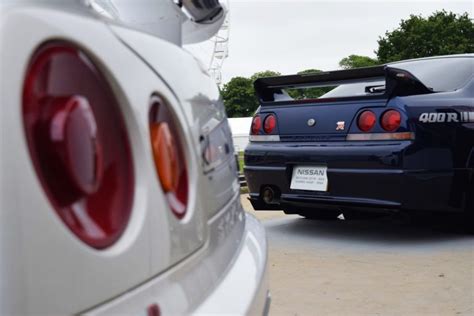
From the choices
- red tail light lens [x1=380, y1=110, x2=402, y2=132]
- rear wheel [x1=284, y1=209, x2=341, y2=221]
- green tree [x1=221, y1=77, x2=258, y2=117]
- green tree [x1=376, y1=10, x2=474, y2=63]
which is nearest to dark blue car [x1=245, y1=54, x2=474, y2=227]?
red tail light lens [x1=380, y1=110, x2=402, y2=132]

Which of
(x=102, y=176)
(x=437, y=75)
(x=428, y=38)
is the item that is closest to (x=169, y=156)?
(x=102, y=176)

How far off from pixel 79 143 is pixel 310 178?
346cm

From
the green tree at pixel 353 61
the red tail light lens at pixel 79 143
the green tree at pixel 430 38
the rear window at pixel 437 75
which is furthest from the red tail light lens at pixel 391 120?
the green tree at pixel 353 61

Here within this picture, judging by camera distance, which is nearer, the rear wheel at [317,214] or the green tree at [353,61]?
the rear wheel at [317,214]

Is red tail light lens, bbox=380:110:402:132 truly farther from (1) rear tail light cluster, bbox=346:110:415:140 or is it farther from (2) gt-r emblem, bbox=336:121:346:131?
(2) gt-r emblem, bbox=336:121:346:131

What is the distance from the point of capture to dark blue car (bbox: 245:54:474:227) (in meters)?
3.85

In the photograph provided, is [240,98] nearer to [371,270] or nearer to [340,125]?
[340,125]

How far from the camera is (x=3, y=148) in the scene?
0.74 m

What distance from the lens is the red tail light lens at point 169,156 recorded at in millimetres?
1048

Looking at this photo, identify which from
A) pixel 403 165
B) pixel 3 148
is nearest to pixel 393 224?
pixel 403 165

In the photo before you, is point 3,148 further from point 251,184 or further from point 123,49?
point 251,184

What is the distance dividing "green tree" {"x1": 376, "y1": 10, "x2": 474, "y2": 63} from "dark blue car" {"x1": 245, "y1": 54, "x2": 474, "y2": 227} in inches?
1690

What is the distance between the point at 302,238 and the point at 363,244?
0.50 metres

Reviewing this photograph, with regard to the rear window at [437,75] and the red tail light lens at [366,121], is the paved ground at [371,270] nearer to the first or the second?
the red tail light lens at [366,121]
